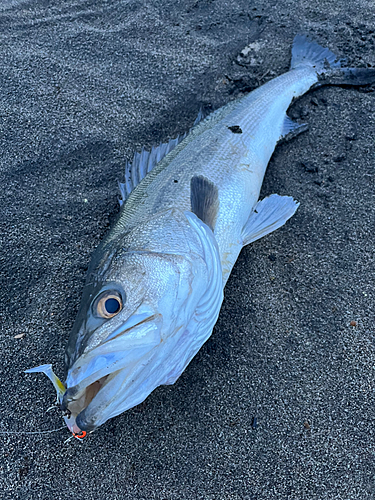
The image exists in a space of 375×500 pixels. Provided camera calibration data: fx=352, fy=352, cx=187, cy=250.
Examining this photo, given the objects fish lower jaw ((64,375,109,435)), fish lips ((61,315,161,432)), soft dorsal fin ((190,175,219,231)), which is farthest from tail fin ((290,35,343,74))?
fish lower jaw ((64,375,109,435))

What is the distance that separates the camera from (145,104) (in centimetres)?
348

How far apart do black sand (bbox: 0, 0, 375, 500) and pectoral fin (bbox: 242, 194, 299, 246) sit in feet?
0.72

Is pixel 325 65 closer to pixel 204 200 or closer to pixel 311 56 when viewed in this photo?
pixel 311 56

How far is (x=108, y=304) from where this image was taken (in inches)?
62.8

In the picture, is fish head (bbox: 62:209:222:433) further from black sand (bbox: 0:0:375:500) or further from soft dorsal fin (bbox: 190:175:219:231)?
black sand (bbox: 0:0:375:500)

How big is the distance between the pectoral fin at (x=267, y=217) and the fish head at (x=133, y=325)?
0.54 m

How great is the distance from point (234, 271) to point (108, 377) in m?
1.31

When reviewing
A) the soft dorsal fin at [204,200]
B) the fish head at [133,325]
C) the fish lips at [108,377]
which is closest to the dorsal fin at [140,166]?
the soft dorsal fin at [204,200]

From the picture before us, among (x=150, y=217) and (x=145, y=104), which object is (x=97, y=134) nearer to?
(x=145, y=104)

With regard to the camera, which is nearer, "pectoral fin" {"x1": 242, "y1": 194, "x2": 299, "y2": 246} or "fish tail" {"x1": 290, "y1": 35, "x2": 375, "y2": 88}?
"pectoral fin" {"x1": 242, "y1": 194, "x2": 299, "y2": 246}

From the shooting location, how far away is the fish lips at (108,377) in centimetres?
138

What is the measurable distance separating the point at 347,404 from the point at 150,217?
158 centimetres

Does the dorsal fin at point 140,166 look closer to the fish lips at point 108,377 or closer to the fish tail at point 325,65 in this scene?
the fish lips at point 108,377

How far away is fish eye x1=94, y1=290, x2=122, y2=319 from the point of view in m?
1.57
